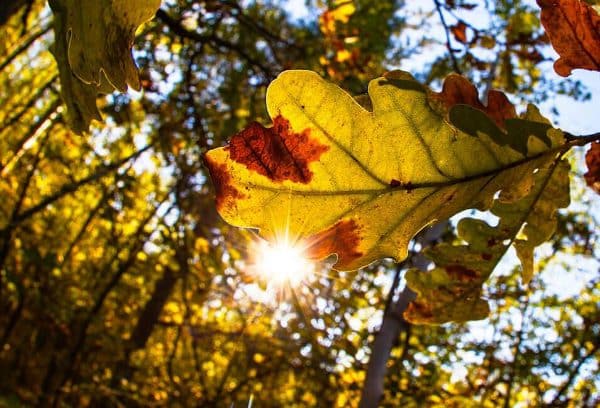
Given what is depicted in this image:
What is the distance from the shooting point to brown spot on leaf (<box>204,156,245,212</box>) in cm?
67

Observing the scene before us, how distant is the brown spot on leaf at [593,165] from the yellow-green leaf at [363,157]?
0.24m

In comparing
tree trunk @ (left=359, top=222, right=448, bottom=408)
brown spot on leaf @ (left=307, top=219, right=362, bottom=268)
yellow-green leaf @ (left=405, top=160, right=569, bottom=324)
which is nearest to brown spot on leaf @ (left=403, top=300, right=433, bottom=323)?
yellow-green leaf @ (left=405, top=160, right=569, bottom=324)

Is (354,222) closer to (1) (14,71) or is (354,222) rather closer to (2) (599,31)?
(2) (599,31)

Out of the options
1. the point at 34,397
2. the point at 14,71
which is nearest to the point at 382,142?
the point at 34,397

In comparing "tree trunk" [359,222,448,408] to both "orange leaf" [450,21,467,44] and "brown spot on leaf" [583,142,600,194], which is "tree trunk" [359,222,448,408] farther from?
"brown spot on leaf" [583,142,600,194]

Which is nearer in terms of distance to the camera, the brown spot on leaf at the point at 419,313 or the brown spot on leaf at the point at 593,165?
the brown spot on leaf at the point at 593,165

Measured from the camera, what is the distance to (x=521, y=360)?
4332 millimetres

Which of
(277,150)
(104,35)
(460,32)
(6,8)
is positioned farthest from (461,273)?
(460,32)

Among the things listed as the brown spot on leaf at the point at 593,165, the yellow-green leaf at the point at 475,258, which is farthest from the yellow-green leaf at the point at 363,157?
the yellow-green leaf at the point at 475,258

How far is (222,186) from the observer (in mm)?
667

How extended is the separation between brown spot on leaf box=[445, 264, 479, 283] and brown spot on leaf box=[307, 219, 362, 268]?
44cm

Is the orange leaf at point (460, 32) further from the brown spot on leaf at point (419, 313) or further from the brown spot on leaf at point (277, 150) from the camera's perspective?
the brown spot on leaf at point (277, 150)

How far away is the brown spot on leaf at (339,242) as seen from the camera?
707mm

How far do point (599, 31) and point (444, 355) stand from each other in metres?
4.35
